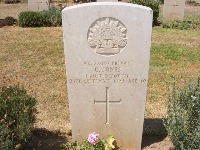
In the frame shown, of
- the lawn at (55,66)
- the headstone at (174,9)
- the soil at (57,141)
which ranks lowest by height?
the soil at (57,141)

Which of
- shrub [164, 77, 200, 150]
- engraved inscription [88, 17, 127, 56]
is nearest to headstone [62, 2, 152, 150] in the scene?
engraved inscription [88, 17, 127, 56]

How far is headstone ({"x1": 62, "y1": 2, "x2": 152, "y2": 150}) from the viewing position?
4.56 meters

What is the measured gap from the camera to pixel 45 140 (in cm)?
561

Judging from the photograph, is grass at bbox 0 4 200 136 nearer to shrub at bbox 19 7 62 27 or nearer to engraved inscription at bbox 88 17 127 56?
shrub at bbox 19 7 62 27

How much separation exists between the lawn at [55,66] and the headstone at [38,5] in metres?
2.47

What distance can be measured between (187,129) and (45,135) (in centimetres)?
243

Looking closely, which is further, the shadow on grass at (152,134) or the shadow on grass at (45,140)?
the shadow on grass at (152,134)

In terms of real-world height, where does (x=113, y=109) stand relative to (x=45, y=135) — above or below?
above

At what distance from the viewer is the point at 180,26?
529 inches

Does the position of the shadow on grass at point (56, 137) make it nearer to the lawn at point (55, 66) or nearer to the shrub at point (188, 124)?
the lawn at point (55, 66)

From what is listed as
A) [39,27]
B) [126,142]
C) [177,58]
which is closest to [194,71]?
[177,58]

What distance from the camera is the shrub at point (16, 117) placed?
4676 mm

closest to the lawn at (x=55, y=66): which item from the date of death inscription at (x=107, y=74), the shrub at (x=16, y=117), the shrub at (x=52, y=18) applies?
the shrub at (x=52, y=18)

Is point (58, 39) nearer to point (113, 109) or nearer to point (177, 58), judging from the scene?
point (177, 58)
